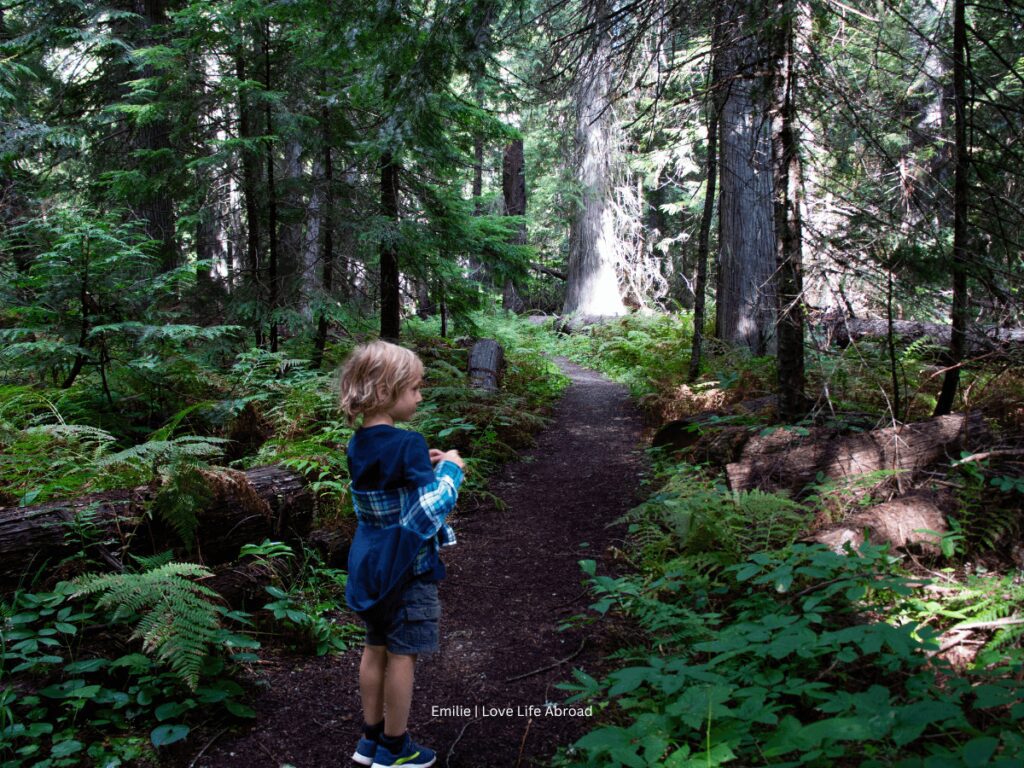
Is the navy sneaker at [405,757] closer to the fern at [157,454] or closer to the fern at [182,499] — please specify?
the fern at [182,499]

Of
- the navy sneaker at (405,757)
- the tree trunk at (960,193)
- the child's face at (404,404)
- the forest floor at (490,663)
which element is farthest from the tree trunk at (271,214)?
the tree trunk at (960,193)

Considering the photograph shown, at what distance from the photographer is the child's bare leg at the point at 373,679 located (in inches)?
106

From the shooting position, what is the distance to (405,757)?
262 centimetres

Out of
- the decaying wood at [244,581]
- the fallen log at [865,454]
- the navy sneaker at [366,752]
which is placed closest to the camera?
→ the navy sneaker at [366,752]

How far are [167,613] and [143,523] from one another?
A: 120 cm

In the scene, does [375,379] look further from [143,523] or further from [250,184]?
[250,184]

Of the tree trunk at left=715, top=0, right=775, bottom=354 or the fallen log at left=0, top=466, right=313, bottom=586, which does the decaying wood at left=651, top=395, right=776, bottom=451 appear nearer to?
the tree trunk at left=715, top=0, right=775, bottom=354

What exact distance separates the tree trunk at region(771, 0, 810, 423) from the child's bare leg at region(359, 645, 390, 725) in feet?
12.8

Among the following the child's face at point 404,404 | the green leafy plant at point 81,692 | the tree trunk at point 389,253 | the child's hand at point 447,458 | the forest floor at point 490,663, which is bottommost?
the forest floor at point 490,663

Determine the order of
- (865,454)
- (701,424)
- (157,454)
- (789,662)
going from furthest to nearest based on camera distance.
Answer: (701,424), (865,454), (157,454), (789,662)

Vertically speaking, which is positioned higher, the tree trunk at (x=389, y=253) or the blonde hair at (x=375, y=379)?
the tree trunk at (x=389, y=253)

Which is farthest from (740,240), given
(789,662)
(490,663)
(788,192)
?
(490,663)

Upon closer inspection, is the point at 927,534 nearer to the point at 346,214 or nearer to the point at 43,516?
the point at 43,516

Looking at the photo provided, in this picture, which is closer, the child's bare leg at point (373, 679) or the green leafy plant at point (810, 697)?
the green leafy plant at point (810, 697)
